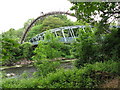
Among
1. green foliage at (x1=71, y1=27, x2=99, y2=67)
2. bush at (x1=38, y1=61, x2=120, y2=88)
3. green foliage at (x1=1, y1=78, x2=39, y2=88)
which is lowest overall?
green foliage at (x1=1, y1=78, x2=39, y2=88)

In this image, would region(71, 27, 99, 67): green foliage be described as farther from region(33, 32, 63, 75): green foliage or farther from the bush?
the bush

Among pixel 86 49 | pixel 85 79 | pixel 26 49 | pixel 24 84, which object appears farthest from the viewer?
pixel 26 49

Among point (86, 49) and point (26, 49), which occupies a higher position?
point (86, 49)

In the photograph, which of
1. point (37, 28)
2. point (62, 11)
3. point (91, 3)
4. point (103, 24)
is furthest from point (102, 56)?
point (37, 28)

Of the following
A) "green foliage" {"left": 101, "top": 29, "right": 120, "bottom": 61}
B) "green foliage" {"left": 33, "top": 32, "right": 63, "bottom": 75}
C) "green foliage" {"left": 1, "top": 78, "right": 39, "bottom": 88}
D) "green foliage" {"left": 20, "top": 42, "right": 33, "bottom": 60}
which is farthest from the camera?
"green foliage" {"left": 20, "top": 42, "right": 33, "bottom": 60}

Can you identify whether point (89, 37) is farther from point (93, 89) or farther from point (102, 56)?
point (93, 89)

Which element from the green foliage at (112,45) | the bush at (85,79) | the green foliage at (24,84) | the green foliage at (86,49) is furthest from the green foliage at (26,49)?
the bush at (85,79)

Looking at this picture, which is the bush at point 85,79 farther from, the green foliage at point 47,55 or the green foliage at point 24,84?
the green foliage at point 47,55

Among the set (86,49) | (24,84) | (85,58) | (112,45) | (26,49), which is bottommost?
(24,84)

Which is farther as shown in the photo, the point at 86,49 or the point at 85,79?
the point at 86,49

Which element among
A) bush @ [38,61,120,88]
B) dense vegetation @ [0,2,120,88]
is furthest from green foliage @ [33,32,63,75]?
bush @ [38,61,120,88]

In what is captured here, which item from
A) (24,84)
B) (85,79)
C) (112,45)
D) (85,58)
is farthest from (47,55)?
(85,79)

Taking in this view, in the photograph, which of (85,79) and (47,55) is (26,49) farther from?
(85,79)

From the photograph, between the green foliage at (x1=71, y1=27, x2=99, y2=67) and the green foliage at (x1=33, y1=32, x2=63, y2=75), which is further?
the green foliage at (x1=33, y1=32, x2=63, y2=75)
